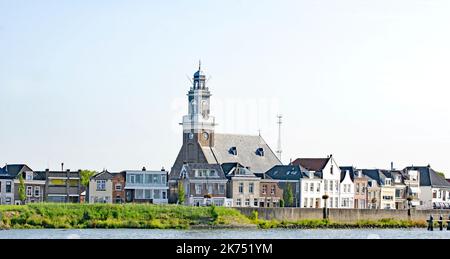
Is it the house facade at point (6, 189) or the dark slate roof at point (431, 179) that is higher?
the dark slate roof at point (431, 179)

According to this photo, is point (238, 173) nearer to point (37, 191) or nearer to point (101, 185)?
point (101, 185)

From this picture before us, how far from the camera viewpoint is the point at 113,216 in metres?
22.9

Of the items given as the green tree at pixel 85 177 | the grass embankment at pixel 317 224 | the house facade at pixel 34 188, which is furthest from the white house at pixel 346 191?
the house facade at pixel 34 188

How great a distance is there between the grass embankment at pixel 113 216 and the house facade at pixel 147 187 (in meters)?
4.01

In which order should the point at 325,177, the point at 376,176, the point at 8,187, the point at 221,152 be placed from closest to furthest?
the point at 8,187 < the point at 325,177 < the point at 221,152 < the point at 376,176

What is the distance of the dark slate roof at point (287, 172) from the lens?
2961 centimetres

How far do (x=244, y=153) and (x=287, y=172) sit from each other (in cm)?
185

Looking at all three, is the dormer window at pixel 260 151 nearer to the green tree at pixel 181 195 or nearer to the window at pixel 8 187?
the green tree at pixel 181 195

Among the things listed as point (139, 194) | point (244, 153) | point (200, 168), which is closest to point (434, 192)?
point (244, 153)
